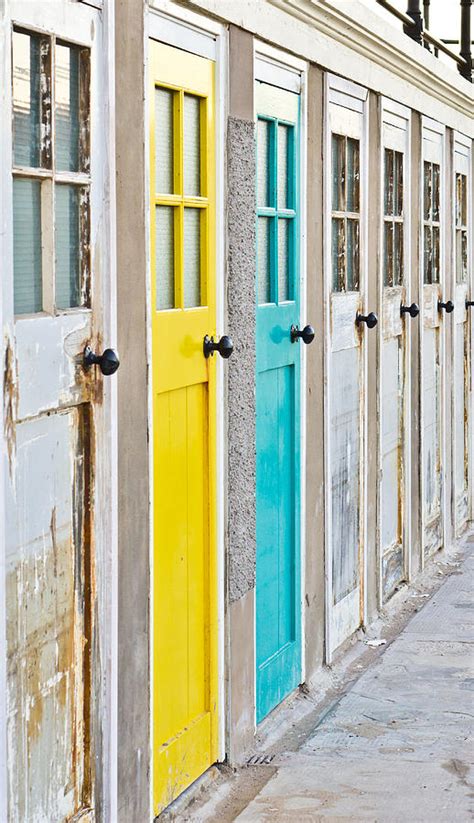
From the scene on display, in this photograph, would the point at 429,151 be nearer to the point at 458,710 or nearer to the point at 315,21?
the point at 315,21

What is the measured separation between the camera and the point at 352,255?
6.88 m

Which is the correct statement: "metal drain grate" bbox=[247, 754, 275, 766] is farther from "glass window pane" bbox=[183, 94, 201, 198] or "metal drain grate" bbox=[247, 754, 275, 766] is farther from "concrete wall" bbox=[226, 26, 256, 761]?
"glass window pane" bbox=[183, 94, 201, 198]

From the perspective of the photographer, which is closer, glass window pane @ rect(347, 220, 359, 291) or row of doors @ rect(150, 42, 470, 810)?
row of doors @ rect(150, 42, 470, 810)

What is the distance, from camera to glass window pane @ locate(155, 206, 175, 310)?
4273mm

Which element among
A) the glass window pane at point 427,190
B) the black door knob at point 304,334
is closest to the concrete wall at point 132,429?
the black door knob at point 304,334

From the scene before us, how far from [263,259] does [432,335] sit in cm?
384

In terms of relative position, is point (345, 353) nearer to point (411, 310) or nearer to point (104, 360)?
point (411, 310)

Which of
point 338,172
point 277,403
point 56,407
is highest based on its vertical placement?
point 338,172

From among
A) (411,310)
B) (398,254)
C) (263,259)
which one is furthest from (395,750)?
(398,254)

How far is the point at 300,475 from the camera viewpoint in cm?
585

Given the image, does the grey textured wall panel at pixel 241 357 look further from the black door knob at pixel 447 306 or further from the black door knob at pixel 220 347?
the black door knob at pixel 447 306

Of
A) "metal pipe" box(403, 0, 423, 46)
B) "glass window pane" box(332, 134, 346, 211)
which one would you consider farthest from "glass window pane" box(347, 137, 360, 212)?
"metal pipe" box(403, 0, 423, 46)

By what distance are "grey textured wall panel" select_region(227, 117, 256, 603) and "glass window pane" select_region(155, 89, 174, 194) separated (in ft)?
1.56

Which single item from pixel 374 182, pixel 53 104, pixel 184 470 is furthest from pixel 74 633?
pixel 374 182
